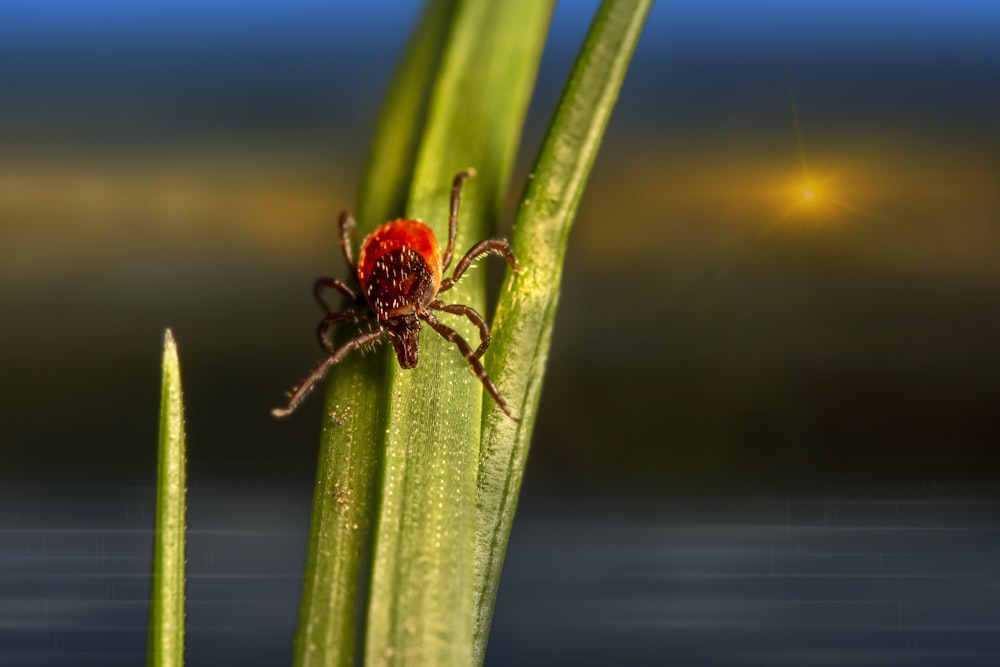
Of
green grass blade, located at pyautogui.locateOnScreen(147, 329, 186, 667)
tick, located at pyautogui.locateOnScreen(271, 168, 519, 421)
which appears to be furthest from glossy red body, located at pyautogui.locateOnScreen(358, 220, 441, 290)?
green grass blade, located at pyautogui.locateOnScreen(147, 329, 186, 667)

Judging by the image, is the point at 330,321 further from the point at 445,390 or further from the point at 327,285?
the point at 445,390

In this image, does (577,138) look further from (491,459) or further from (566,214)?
(491,459)

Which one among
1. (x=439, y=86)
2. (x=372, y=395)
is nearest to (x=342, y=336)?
(x=372, y=395)

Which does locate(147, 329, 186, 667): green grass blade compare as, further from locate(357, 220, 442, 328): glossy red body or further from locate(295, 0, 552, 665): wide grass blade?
locate(357, 220, 442, 328): glossy red body

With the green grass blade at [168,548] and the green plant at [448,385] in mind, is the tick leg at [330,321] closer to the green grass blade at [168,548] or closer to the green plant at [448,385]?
the green plant at [448,385]

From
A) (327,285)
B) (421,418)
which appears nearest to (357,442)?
(421,418)
